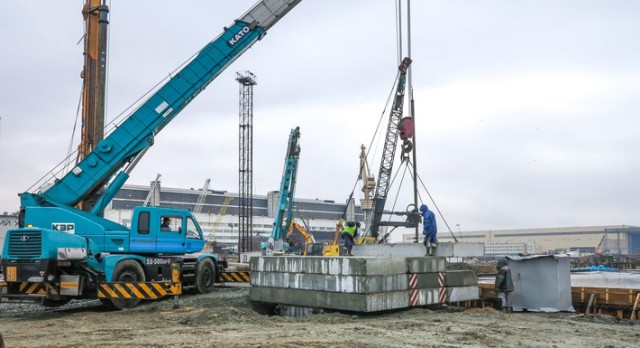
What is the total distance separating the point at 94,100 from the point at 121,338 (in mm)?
12333

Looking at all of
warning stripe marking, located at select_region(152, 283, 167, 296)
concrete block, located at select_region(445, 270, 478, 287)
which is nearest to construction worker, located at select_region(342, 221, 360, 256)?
concrete block, located at select_region(445, 270, 478, 287)

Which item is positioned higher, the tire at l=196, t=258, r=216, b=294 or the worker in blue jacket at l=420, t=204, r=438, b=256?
the worker in blue jacket at l=420, t=204, r=438, b=256

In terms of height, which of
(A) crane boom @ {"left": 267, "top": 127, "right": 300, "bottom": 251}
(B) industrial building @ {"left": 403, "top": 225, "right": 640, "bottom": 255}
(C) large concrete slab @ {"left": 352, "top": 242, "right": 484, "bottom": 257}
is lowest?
(B) industrial building @ {"left": 403, "top": 225, "right": 640, "bottom": 255}

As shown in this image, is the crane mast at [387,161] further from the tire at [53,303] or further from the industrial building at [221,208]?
the industrial building at [221,208]

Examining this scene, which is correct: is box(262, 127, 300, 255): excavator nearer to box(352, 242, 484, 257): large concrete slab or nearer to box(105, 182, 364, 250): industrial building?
box(352, 242, 484, 257): large concrete slab

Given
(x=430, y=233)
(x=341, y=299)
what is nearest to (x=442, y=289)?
(x=430, y=233)

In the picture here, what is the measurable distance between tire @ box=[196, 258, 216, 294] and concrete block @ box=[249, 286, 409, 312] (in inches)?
139

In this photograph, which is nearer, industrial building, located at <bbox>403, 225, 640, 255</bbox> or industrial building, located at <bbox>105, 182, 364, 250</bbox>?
industrial building, located at <bbox>105, 182, 364, 250</bbox>

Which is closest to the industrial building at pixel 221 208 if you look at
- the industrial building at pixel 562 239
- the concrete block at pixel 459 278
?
the industrial building at pixel 562 239

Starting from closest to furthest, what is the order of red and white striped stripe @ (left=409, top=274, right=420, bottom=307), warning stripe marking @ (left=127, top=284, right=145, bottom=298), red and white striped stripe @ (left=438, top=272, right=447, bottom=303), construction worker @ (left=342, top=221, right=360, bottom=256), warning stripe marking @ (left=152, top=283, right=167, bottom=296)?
red and white striped stripe @ (left=409, top=274, right=420, bottom=307) < red and white striped stripe @ (left=438, top=272, right=447, bottom=303) < warning stripe marking @ (left=127, top=284, right=145, bottom=298) < warning stripe marking @ (left=152, top=283, right=167, bottom=296) < construction worker @ (left=342, top=221, right=360, bottom=256)

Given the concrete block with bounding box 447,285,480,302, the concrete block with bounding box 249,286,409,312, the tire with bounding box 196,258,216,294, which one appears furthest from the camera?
the tire with bounding box 196,258,216,294

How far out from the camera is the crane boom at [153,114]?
51.0ft

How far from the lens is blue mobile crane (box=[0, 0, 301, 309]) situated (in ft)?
43.4

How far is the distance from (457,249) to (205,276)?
732 cm
